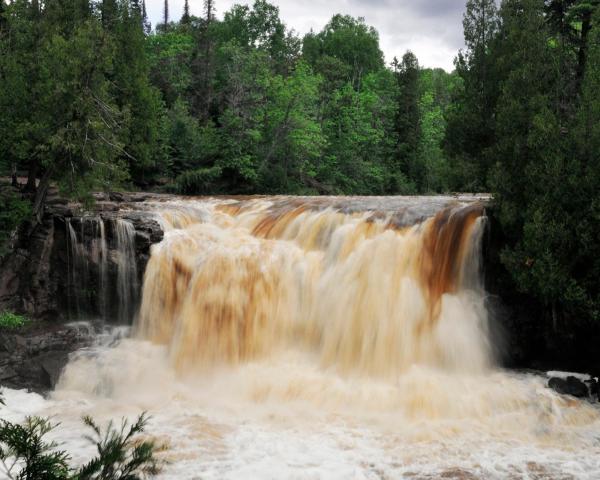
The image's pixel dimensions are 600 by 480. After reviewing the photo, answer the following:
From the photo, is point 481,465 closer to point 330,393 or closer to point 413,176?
point 330,393

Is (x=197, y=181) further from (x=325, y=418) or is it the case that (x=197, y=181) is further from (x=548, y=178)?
(x=325, y=418)

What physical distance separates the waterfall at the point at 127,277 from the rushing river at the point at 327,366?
52 centimetres

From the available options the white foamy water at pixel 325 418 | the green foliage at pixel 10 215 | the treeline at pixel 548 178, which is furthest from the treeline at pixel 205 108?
the white foamy water at pixel 325 418

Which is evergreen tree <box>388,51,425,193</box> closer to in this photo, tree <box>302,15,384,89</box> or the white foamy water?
tree <box>302,15,384,89</box>

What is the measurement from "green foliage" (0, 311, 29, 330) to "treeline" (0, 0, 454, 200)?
12.0 feet

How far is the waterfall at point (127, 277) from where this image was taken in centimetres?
1388

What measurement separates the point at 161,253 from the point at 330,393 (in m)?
6.40

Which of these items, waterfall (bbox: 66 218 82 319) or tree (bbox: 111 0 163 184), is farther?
tree (bbox: 111 0 163 184)

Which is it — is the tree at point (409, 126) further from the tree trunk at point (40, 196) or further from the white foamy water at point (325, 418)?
the white foamy water at point (325, 418)

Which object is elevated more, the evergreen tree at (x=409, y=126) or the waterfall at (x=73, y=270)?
the evergreen tree at (x=409, y=126)

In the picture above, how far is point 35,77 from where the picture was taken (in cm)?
1419

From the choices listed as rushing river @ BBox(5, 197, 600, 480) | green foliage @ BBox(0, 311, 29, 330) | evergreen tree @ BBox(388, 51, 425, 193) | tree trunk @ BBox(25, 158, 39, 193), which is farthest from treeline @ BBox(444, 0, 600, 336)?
evergreen tree @ BBox(388, 51, 425, 193)

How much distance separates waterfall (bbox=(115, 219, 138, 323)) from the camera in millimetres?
13875

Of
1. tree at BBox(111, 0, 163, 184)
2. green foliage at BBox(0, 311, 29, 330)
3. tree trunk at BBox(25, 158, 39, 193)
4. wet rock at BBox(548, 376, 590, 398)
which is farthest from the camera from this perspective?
tree at BBox(111, 0, 163, 184)
